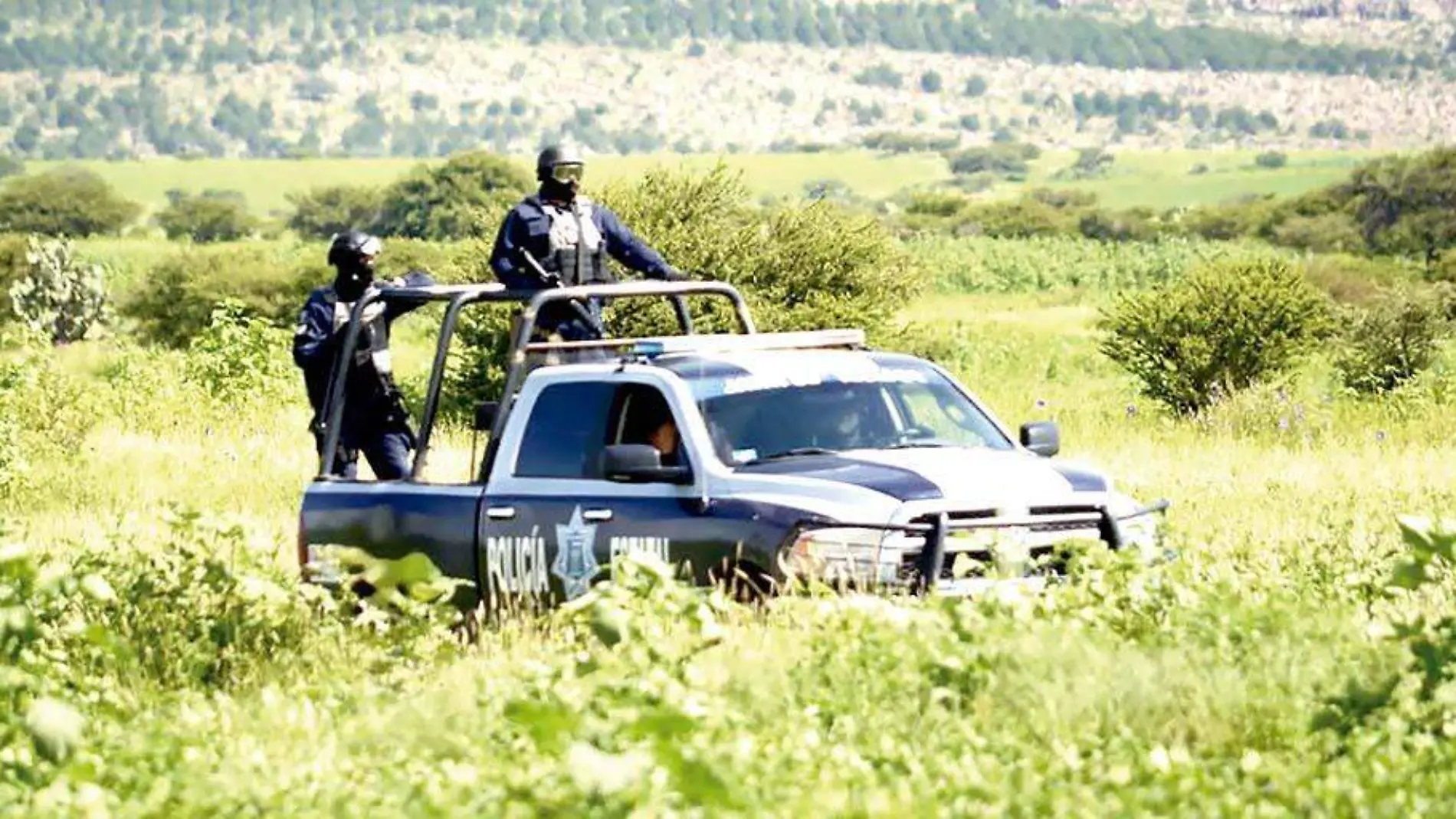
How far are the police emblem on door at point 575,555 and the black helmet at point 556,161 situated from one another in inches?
135

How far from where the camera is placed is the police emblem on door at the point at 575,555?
1166 centimetres

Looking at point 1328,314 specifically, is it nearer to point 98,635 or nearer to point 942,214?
point 98,635

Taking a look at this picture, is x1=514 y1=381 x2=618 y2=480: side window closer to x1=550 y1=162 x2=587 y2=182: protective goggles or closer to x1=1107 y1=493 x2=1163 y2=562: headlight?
x1=1107 y1=493 x2=1163 y2=562: headlight

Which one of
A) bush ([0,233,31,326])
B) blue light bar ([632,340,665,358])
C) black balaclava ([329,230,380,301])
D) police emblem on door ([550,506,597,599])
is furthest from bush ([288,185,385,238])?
police emblem on door ([550,506,597,599])

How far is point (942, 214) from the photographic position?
140m

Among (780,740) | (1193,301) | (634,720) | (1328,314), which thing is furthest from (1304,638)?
(1328,314)

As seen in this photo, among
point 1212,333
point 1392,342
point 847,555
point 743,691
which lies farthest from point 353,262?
point 1392,342

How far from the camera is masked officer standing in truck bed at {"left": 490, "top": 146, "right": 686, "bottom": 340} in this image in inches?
566

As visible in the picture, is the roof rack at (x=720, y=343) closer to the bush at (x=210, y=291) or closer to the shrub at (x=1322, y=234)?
the bush at (x=210, y=291)

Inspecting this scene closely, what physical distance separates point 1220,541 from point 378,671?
18.6 feet

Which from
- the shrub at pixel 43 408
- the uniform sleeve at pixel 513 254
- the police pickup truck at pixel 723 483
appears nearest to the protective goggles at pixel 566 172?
the uniform sleeve at pixel 513 254

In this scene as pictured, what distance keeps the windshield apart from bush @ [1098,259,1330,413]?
17157 millimetres

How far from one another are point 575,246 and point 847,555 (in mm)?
4331

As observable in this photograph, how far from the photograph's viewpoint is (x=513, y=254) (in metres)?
14.6
